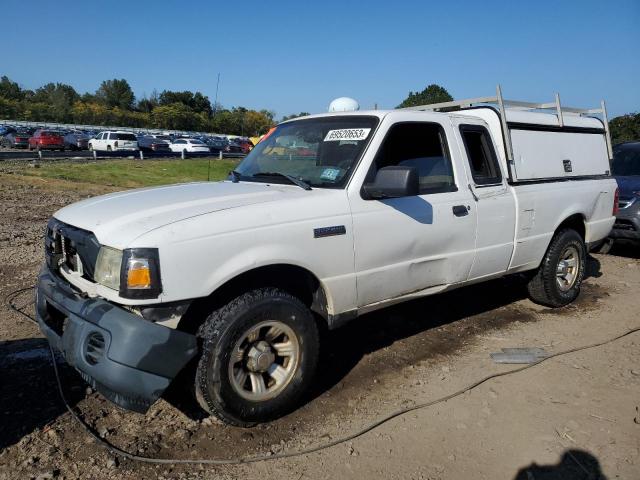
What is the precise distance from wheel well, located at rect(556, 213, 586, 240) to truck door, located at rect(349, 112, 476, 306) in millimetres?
1763

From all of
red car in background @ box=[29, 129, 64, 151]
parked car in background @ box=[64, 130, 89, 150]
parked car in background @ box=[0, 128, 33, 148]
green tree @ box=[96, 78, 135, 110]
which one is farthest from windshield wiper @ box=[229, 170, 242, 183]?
green tree @ box=[96, 78, 135, 110]

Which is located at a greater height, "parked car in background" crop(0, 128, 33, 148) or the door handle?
"parked car in background" crop(0, 128, 33, 148)

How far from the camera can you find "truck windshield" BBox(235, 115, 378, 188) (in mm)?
3684

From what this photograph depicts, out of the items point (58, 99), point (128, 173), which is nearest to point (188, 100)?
point (58, 99)

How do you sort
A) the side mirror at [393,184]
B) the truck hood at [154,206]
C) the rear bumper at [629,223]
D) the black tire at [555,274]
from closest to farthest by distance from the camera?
the truck hood at [154,206] < the side mirror at [393,184] < the black tire at [555,274] < the rear bumper at [629,223]

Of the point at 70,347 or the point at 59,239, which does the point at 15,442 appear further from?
the point at 59,239

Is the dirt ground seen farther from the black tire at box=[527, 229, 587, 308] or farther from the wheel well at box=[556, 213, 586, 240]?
the wheel well at box=[556, 213, 586, 240]

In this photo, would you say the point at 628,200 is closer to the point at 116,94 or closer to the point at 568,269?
the point at 568,269

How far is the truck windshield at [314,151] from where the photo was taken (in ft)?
12.1

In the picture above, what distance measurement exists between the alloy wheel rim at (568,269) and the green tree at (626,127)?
22987 millimetres

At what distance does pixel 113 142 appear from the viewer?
35594mm

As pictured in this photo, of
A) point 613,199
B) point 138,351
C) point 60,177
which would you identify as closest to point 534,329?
point 613,199

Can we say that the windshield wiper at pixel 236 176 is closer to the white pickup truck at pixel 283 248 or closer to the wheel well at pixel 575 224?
the white pickup truck at pixel 283 248

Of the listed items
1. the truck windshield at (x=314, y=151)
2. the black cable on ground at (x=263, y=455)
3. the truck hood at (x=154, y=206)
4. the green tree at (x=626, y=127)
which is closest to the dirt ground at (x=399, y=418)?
the black cable on ground at (x=263, y=455)
